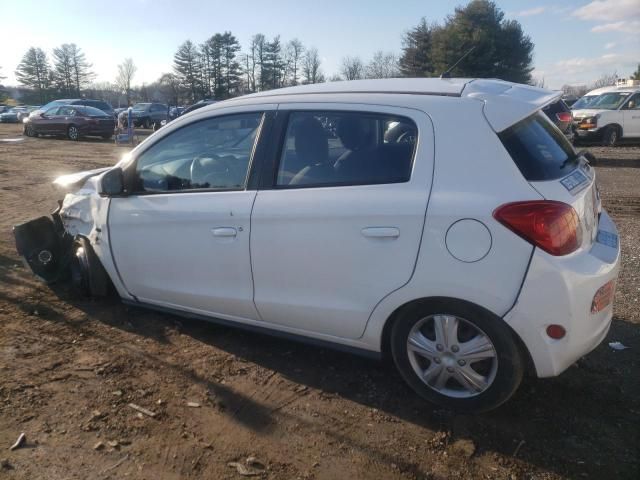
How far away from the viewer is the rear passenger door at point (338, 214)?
9.70 feet

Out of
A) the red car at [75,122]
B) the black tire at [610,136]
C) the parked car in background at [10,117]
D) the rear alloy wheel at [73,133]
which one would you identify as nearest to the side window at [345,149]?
the black tire at [610,136]

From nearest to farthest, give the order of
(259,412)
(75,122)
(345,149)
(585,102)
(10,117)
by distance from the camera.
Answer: (259,412), (345,149), (585,102), (75,122), (10,117)

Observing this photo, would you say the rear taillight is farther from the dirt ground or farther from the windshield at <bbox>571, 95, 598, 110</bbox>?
the windshield at <bbox>571, 95, 598, 110</bbox>

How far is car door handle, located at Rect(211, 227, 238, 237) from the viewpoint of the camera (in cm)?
346

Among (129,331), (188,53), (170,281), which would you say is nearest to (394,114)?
(170,281)

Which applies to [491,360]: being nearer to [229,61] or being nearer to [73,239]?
[73,239]

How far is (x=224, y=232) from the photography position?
350 cm

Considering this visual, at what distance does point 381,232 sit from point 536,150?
954 millimetres

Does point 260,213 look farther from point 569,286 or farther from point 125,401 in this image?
point 569,286

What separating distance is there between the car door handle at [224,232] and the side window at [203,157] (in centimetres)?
28

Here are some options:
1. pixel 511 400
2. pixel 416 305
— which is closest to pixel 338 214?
pixel 416 305

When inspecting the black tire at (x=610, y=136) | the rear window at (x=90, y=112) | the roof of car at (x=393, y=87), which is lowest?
the black tire at (x=610, y=136)

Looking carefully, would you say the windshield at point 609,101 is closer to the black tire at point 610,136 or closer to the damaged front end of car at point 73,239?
the black tire at point 610,136

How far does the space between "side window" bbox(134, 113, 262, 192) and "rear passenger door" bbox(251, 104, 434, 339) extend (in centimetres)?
28
